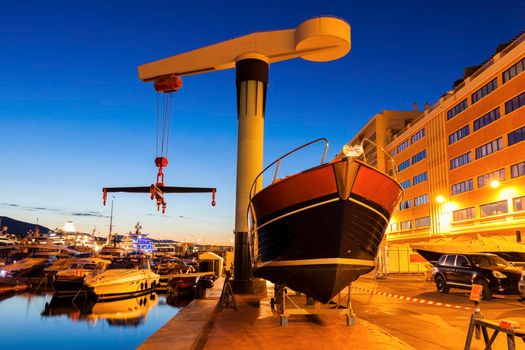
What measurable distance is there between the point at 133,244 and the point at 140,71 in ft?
395

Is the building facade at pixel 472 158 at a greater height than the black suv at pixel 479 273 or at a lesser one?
greater

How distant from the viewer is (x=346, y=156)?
778 cm

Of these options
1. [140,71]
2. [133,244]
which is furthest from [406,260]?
[133,244]

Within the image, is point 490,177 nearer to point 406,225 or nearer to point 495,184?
point 495,184

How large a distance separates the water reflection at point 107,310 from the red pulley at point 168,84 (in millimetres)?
12255

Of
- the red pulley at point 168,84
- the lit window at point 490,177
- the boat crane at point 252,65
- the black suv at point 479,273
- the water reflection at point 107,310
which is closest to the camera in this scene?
the black suv at point 479,273

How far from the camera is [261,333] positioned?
814cm

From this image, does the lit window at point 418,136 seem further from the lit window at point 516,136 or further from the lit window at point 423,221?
the lit window at point 516,136

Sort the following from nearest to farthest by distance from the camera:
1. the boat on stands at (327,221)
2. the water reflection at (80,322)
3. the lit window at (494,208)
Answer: the boat on stands at (327,221) → the water reflection at (80,322) → the lit window at (494,208)

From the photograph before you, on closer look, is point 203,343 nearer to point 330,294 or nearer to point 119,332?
point 330,294

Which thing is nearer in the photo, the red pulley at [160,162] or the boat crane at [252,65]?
the boat crane at [252,65]

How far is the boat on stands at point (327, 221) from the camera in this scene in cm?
787

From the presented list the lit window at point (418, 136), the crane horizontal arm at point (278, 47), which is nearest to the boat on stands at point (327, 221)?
the crane horizontal arm at point (278, 47)

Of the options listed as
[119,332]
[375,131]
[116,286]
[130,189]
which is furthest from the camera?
[375,131]
